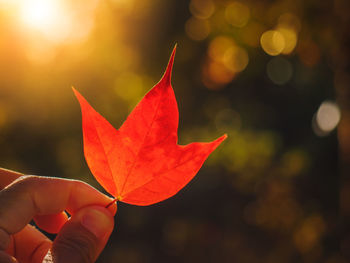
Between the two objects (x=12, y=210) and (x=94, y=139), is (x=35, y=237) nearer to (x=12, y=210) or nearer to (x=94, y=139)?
(x=12, y=210)

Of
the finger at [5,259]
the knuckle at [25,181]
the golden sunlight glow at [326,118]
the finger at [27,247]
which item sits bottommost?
the golden sunlight glow at [326,118]

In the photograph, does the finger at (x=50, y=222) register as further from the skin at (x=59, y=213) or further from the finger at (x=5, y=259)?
the finger at (x=5, y=259)

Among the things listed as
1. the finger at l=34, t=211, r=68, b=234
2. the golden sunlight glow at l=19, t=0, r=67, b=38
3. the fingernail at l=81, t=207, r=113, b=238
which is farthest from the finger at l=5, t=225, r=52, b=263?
the golden sunlight glow at l=19, t=0, r=67, b=38

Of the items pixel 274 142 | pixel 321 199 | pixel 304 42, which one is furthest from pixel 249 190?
pixel 304 42

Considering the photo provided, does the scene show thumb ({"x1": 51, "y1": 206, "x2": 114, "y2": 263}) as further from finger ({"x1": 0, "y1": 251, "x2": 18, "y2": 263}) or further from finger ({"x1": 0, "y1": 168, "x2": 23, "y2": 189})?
finger ({"x1": 0, "y1": 168, "x2": 23, "y2": 189})

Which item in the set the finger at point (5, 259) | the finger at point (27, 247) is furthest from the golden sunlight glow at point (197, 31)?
the finger at point (5, 259)

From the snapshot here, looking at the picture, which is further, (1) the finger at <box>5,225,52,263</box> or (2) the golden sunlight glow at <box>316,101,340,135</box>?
(2) the golden sunlight glow at <box>316,101,340,135</box>

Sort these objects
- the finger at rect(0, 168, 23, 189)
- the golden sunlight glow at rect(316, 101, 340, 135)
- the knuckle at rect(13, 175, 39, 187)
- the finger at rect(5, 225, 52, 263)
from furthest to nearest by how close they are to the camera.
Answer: the golden sunlight glow at rect(316, 101, 340, 135) → the finger at rect(5, 225, 52, 263) → the finger at rect(0, 168, 23, 189) → the knuckle at rect(13, 175, 39, 187)
